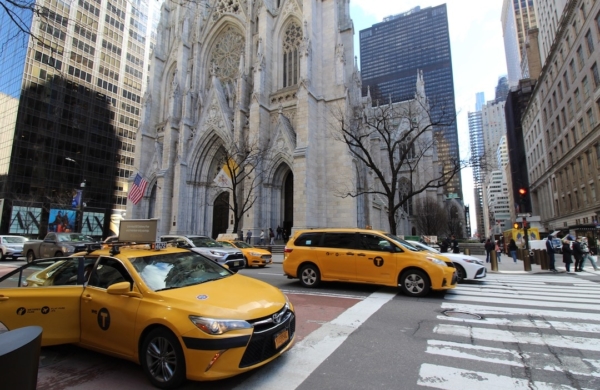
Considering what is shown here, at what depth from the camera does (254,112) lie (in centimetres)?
2602

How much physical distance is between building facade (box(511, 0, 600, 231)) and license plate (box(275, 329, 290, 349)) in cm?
3661

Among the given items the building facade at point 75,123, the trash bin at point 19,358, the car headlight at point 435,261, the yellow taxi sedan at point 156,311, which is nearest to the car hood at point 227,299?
the yellow taxi sedan at point 156,311

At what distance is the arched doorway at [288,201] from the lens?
27.1 meters

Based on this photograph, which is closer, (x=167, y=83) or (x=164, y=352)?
(x=164, y=352)

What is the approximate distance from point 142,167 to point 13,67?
27.8m

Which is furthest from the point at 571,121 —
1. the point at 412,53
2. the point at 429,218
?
the point at 412,53

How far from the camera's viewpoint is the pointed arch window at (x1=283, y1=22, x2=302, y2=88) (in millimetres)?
28625

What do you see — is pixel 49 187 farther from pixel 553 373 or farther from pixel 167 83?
pixel 553 373

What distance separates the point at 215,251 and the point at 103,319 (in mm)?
8386

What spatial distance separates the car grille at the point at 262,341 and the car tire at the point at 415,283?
16.5 feet

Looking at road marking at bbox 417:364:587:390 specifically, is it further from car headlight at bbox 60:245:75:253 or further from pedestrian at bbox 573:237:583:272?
car headlight at bbox 60:245:75:253

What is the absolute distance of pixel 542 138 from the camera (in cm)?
4712

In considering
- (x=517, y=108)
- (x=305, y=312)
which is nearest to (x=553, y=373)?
(x=305, y=312)

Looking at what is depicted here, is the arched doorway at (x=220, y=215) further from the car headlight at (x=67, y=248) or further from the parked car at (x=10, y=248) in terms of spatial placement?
the car headlight at (x=67, y=248)
